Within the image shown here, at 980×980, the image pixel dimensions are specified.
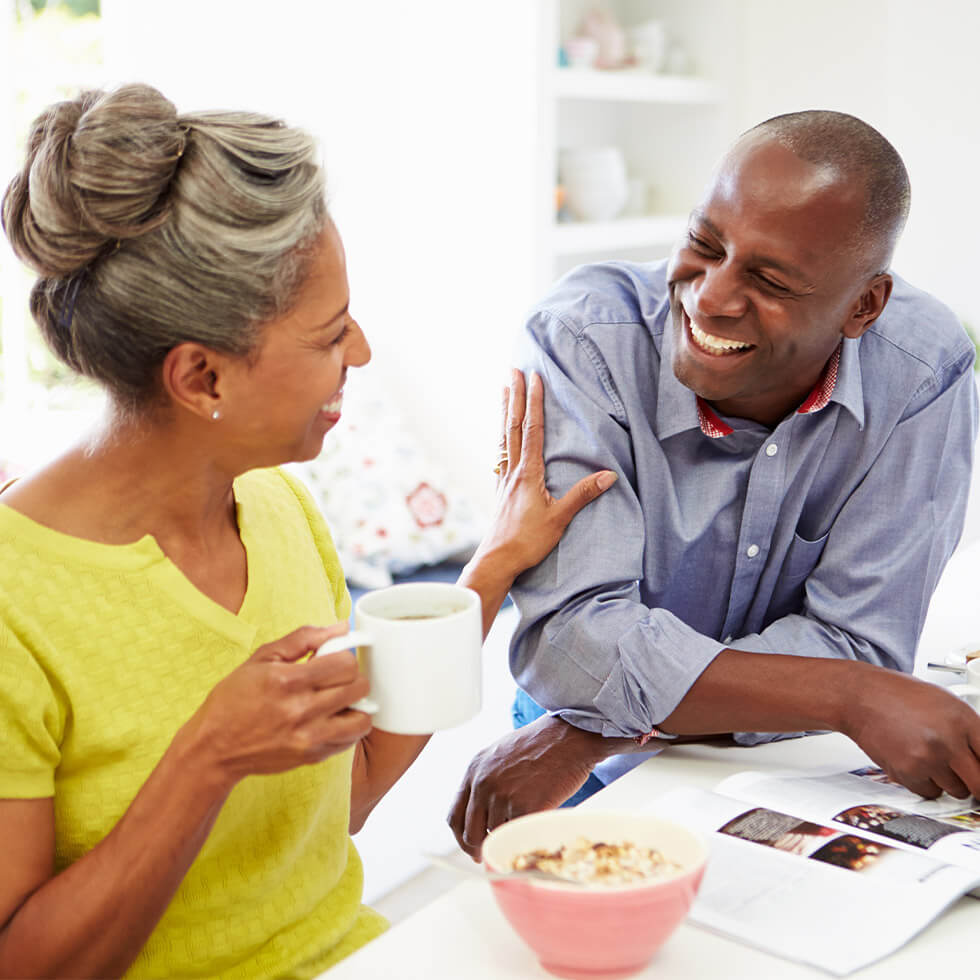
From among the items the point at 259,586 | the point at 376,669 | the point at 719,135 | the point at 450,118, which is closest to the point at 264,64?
the point at 450,118

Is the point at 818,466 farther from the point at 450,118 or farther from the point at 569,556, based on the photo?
the point at 450,118

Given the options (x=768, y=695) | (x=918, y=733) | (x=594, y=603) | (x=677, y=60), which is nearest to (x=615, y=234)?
(x=677, y=60)

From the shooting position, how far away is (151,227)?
38.2 inches

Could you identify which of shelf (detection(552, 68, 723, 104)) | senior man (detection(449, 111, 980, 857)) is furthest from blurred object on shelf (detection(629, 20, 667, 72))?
senior man (detection(449, 111, 980, 857))

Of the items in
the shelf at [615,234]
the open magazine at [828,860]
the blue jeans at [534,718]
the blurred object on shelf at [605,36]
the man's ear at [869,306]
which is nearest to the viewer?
the open magazine at [828,860]

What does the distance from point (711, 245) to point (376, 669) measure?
2.43 feet

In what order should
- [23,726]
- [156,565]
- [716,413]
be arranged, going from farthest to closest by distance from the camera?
1. [716,413]
2. [156,565]
3. [23,726]

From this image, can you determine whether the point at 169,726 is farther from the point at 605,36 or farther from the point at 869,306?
the point at 605,36

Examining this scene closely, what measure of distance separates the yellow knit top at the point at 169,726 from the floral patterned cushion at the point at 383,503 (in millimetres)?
1912

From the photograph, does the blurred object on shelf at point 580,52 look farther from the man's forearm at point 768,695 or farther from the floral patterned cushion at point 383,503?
the man's forearm at point 768,695

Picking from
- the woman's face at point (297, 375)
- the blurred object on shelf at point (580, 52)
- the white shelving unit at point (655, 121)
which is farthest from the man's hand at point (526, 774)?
the blurred object on shelf at point (580, 52)

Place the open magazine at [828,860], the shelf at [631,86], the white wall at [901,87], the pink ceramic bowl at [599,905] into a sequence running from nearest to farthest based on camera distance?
the pink ceramic bowl at [599,905]
the open magazine at [828,860]
the shelf at [631,86]
the white wall at [901,87]

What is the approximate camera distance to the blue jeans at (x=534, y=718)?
1687 mm

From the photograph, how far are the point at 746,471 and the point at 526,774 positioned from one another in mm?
442
